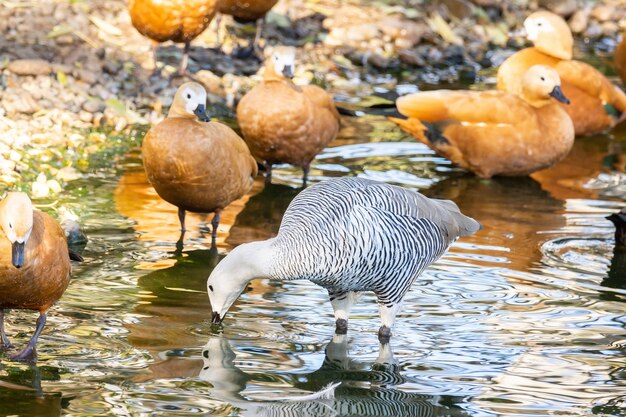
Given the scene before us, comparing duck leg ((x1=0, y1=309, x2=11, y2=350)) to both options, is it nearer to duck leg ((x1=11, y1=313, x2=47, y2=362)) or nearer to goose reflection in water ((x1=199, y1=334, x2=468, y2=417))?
duck leg ((x1=11, y1=313, x2=47, y2=362))

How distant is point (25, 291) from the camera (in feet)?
18.6

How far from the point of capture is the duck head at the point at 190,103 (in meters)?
7.74

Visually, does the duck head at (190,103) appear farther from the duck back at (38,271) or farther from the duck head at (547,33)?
the duck head at (547,33)

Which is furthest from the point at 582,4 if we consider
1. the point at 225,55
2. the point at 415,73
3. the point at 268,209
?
the point at 268,209

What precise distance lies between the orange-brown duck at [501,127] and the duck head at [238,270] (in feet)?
13.6

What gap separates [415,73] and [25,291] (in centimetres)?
850

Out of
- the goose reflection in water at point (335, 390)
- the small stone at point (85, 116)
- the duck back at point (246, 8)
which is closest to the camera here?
the goose reflection in water at point (335, 390)

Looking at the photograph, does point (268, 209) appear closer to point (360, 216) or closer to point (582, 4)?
point (360, 216)

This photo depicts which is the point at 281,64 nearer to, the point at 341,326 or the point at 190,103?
the point at 190,103

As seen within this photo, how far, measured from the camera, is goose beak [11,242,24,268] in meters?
5.42

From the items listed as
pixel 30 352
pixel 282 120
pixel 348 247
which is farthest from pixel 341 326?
pixel 282 120

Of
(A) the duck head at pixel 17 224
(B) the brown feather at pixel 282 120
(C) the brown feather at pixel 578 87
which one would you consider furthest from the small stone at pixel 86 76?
(A) the duck head at pixel 17 224

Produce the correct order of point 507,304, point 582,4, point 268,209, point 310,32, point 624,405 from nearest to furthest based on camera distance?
point 624,405 → point 507,304 → point 268,209 → point 310,32 → point 582,4

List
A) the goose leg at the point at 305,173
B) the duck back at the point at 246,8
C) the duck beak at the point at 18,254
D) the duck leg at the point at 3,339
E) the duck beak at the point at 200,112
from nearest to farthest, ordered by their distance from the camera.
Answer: the duck beak at the point at 18,254
the duck leg at the point at 3,339
the duck beak at the point at 200,112
the goose leg at the point at 305,173
the duck back at the point at 246,8
